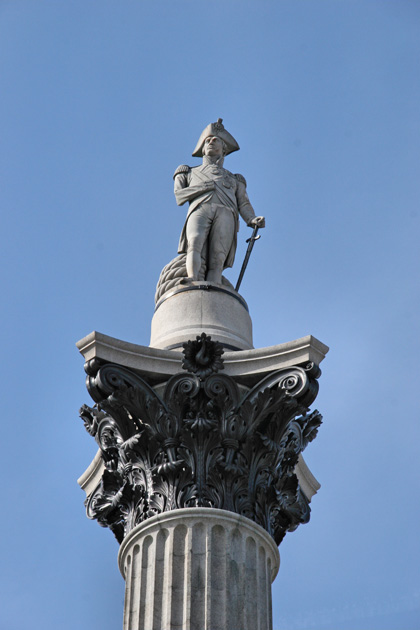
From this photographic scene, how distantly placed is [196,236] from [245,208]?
5.61 feet

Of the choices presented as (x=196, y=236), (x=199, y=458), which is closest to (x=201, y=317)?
(x=196, y=236)

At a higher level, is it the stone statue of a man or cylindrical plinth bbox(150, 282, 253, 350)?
the stone statue of a man

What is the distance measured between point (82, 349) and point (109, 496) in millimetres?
2883

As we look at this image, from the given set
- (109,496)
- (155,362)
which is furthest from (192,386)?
(109,496)

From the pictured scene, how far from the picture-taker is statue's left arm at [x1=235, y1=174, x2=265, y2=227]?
91.3ft

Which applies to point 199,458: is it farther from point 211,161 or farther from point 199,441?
point 211,161

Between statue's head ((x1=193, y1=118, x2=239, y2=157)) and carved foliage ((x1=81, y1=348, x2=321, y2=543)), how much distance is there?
7921mm

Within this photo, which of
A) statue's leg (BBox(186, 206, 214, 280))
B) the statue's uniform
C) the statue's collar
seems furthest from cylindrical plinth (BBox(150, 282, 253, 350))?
the statue's collar

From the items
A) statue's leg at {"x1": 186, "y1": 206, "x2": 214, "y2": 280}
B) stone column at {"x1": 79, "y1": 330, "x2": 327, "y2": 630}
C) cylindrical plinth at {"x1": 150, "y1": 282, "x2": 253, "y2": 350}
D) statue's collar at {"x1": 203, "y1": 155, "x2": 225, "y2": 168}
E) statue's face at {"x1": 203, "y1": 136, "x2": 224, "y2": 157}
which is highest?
statue's face at {"x1": 203, "y1": 136, "x2": 224, "y2": 157}

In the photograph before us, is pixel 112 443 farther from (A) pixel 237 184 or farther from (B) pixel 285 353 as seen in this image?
(A) pixel 237 184

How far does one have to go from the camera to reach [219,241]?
2738 centimetres

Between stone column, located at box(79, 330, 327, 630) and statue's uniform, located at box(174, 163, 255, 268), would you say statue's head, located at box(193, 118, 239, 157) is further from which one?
stone column, located at box(79, 330, 327, 630)

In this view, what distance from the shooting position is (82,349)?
76.1 feet

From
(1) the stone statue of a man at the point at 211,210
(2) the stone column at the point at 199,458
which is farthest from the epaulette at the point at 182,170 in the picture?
(2) the stone column at the point at 199,458
